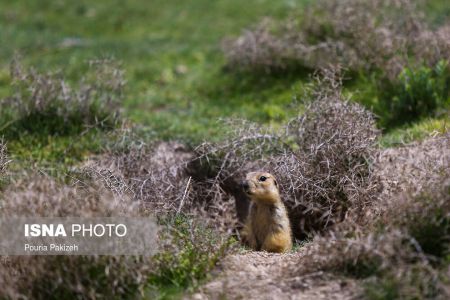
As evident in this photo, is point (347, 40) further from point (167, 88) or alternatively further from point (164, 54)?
point (164, 54)

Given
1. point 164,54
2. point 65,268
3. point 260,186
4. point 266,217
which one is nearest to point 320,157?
point 260,186

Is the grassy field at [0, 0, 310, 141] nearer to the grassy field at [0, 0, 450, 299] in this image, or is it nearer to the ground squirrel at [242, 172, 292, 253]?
the grassy field at [0, 0, 450, 299]

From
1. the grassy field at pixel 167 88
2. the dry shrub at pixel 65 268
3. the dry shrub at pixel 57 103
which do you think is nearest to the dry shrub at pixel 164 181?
the grassy field at pixel 167 88

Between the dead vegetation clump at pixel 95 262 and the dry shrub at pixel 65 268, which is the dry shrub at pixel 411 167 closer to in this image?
the dead vegetation clump at pixel 95 262

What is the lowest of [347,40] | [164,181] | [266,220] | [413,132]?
[266,220]

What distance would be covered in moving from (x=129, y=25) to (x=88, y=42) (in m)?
1.74

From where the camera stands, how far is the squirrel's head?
6914mm

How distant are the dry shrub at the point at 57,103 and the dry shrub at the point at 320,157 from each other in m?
2.32

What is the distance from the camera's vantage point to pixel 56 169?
7629mm

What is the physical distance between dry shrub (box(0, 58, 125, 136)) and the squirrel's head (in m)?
2.84

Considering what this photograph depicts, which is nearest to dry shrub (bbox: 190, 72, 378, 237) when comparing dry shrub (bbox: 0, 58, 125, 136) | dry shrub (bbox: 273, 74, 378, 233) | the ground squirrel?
dry shrub (bbox: 273, 74, 378, 233)

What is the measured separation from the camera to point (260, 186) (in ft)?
22.9

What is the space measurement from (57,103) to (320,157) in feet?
13.1

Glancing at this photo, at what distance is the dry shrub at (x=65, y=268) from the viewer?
514 centimetres
